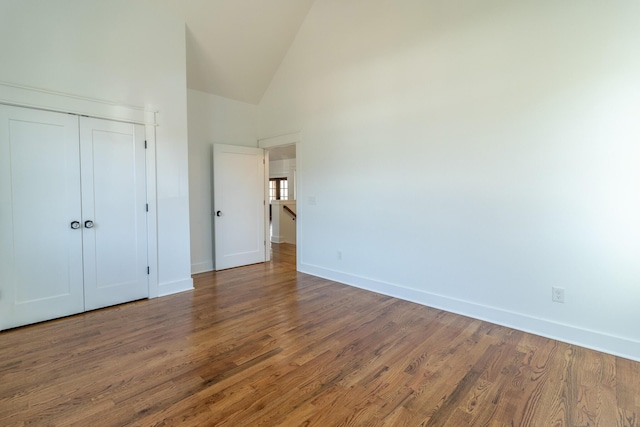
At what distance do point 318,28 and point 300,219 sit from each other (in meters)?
2.92

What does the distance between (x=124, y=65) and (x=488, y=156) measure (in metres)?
4.17

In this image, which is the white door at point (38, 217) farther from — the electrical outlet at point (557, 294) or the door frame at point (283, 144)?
the electrical outlet at point (557, 294)

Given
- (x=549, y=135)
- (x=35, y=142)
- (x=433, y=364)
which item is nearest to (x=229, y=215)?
(x=35, y=142)

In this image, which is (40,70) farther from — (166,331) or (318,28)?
(318,28)

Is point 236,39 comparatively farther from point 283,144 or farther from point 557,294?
point 557,294

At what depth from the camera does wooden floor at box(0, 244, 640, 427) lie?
6.00 ft

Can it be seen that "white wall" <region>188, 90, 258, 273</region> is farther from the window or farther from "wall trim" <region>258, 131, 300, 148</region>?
the window

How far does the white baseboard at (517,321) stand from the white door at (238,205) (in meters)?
2.23

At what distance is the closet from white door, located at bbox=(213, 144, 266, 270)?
150cm

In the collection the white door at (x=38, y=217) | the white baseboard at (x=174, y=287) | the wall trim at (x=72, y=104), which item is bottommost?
the white baseboard at (x=174, y=287)

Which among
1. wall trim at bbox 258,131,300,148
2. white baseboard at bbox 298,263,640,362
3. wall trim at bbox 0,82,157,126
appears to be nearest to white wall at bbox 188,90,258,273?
wall trim at bbox 258,131,300,148

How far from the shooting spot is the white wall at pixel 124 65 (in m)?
2.96

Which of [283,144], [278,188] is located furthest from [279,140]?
[278,188]

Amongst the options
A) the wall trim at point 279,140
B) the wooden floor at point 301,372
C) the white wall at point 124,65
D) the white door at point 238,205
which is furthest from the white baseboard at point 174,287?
the wall trim at point 279,140
